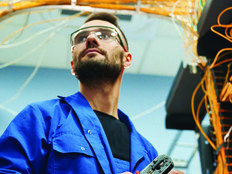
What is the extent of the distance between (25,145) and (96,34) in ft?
2.33

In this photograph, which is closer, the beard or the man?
the man

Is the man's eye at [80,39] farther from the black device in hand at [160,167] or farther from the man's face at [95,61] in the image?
the black device in hand at [160,167]

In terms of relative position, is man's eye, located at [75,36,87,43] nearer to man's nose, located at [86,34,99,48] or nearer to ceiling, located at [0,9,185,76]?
man's nose, located at [86,34,99,48]

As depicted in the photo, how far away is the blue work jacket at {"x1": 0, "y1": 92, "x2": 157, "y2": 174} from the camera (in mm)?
1053

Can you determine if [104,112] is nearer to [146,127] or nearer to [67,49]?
[146,127]

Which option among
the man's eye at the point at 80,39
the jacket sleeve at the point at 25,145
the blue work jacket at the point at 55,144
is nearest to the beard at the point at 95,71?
the man's eye at the point at 80,39

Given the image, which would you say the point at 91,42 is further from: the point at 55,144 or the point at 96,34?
the point at 55,144

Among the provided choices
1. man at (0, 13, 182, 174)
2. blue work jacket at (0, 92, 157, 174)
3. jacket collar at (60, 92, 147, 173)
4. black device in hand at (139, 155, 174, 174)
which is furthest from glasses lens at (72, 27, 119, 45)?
black device in hand at (139, 155, 174, 174)

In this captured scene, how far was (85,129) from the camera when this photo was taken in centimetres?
119

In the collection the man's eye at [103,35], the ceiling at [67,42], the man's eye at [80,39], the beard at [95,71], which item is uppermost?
the man's eye at [103,35]

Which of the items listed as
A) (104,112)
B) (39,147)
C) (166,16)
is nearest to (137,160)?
(104,112)

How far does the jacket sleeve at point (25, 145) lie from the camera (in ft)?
3.33

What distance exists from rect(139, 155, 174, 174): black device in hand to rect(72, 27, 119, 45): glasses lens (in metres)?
0.72

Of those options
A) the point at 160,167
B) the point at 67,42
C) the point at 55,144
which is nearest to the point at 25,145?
the point at 55,144
